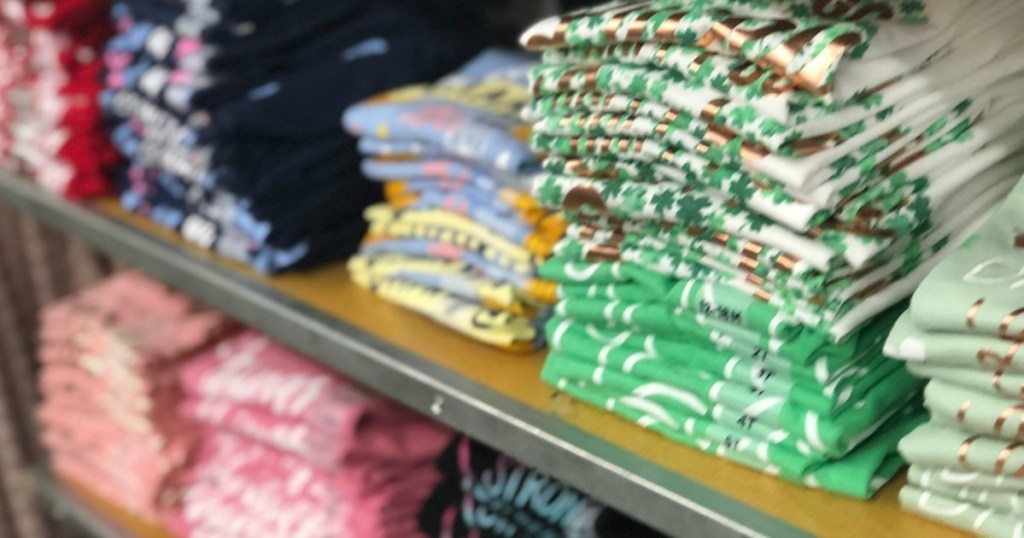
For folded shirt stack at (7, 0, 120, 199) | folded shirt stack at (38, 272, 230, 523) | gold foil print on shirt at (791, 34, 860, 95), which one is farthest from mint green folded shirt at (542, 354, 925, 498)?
folded shirt stack at (7, 0, 120, 199)

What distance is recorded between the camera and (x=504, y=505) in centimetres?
86

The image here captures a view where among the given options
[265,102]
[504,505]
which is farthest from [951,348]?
[265,102]

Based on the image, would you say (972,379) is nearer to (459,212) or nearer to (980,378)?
(980,378)

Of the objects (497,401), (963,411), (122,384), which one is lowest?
(122,384)

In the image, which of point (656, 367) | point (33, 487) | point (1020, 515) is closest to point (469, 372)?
point (656, 367)

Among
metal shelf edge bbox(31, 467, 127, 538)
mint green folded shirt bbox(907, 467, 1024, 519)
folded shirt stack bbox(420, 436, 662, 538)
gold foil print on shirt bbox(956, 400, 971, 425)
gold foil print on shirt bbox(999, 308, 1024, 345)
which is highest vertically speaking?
gold foil print on shirt bbox(999, 308, 1024, 345)

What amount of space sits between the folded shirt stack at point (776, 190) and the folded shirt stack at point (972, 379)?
0.04 m

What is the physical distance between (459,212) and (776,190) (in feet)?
1.18

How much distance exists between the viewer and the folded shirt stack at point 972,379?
0.52 metres

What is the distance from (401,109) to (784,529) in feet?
1.69

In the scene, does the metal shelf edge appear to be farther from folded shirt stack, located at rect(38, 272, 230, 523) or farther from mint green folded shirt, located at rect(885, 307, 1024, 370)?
mint green folded shirt, located at rect(885, 307, 1024, 370)

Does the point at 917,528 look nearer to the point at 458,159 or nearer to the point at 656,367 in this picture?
the point at 656,367

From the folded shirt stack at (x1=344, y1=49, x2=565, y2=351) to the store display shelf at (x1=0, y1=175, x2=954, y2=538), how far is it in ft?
0.09

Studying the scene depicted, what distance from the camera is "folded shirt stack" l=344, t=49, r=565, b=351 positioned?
2.67 feet
